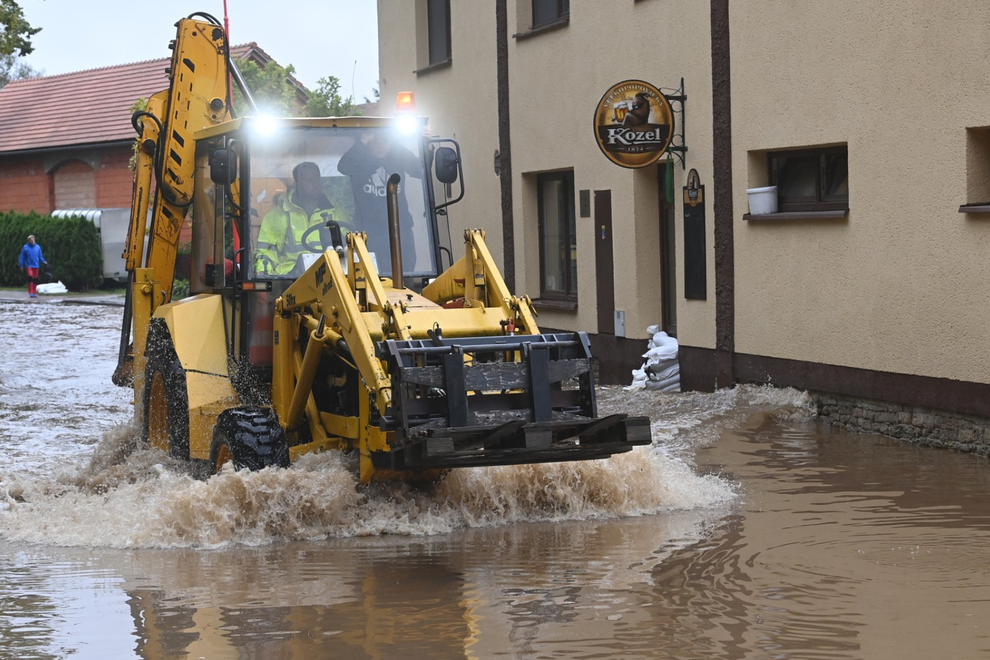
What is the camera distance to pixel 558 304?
1864cm

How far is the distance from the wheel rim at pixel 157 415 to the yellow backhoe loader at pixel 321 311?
0.9 inches

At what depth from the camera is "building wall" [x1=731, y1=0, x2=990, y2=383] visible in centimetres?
1120

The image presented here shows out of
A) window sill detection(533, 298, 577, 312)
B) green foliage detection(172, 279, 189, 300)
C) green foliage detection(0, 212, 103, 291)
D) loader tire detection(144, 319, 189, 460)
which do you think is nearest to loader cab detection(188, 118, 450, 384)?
loader tire detection(144, 319, 189, 460)

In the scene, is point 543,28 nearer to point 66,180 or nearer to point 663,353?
point 663,353

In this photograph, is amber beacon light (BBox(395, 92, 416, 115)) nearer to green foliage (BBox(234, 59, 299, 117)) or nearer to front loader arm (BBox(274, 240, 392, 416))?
front loader arm (BBox(274, 240, 392, 416))

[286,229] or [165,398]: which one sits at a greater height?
[286,229]

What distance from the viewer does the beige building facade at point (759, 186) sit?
11.4m

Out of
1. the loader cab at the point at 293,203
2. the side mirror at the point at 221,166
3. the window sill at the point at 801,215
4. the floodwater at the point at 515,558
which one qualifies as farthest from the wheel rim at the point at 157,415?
the window sill at the point at 801,215

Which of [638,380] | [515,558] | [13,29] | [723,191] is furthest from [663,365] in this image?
[13,29]

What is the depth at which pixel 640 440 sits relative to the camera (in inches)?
313

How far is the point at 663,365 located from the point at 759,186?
2.50 meters

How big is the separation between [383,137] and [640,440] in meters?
3.15

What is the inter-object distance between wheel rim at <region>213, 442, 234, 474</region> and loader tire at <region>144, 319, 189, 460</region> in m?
0.91

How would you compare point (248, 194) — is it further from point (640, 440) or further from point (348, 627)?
point (348, 627)
